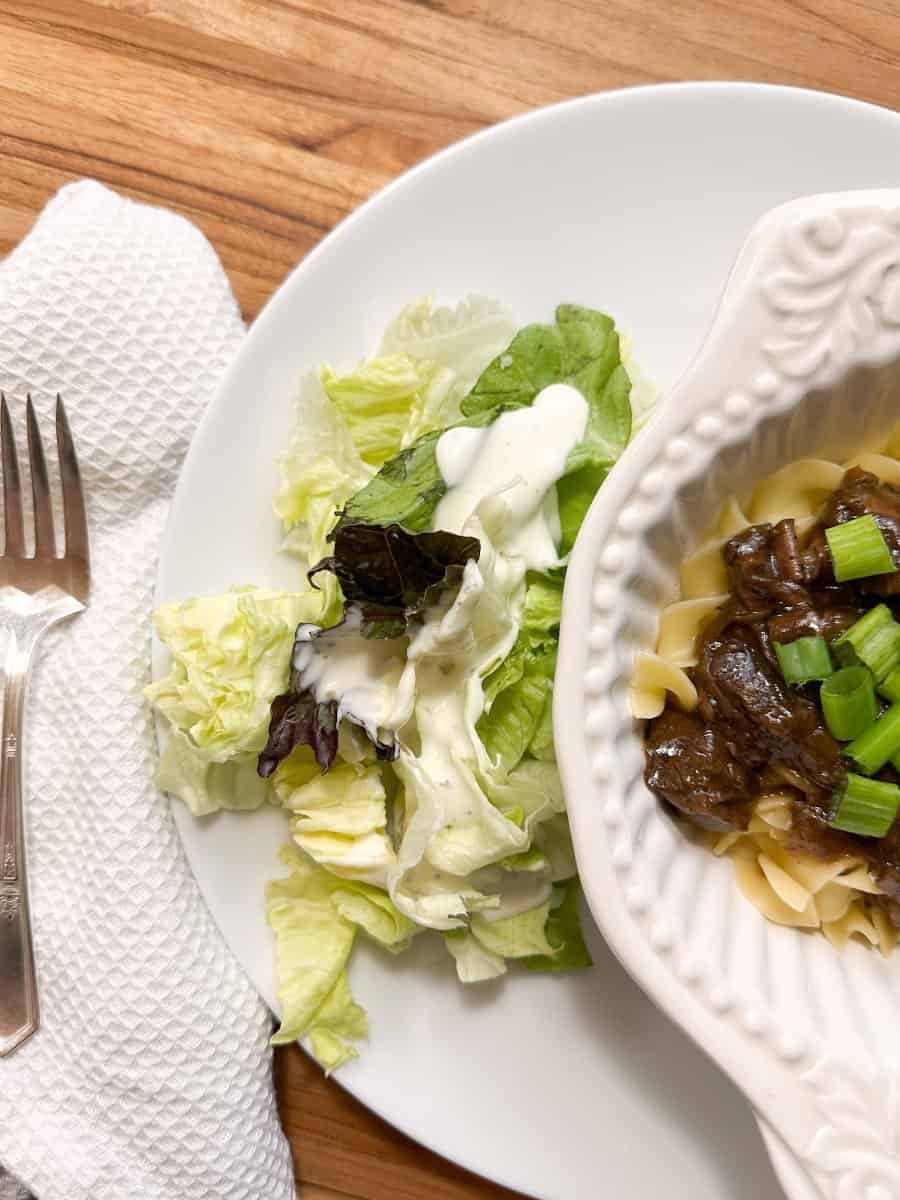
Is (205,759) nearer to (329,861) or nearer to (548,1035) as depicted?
(329,861)

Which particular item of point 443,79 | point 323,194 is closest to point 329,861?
point 323,194

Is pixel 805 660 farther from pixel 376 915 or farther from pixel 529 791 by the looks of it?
pixel 376 915

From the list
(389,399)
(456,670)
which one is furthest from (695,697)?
(389,399)

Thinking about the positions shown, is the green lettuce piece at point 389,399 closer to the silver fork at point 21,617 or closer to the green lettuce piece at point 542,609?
the green lettuce piece at point 542,609

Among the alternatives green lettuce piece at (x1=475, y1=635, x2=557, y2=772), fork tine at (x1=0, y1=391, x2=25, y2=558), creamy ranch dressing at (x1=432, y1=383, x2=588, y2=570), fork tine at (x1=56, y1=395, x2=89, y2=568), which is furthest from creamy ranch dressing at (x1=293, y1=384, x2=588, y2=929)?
fork tine at (x1=0, y1=391, x2=25, y2=558)

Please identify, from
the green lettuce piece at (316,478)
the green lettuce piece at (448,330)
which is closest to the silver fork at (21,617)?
the green lettuce piece at (316,478)
